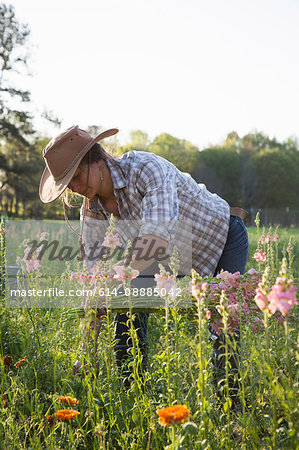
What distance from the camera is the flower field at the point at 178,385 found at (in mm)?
1322

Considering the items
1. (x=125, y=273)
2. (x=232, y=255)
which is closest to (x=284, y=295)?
(x=125, y=273)

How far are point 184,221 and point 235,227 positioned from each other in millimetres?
385

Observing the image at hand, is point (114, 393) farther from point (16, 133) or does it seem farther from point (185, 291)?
point (16, 133)

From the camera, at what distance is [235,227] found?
2.93 meters

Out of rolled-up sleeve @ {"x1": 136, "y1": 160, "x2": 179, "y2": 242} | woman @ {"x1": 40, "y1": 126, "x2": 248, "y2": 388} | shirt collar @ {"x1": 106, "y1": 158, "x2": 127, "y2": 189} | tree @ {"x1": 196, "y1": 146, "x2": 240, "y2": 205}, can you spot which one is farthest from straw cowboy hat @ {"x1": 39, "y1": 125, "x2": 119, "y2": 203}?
tree @ {"x1": 196, "y1": 146, "x2": 240, "y2": 205}

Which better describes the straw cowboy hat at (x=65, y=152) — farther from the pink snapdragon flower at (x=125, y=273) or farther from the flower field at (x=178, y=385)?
the pink snapdragon flower at (x=125, y=273)

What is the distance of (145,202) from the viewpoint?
2373 millimetres

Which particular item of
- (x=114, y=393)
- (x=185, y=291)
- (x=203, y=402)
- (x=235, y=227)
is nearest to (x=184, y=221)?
(x=235, y=227)

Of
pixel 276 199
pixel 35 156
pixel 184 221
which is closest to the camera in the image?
pixel 184 221

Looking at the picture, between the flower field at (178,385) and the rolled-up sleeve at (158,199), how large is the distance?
329mm

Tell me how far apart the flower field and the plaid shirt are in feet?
1.08

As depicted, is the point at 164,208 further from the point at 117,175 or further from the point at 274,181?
the point at 274,181

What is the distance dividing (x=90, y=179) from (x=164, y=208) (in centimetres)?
49

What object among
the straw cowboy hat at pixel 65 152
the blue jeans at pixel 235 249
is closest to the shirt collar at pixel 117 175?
the straw cowboy hat at pixel 65 152
